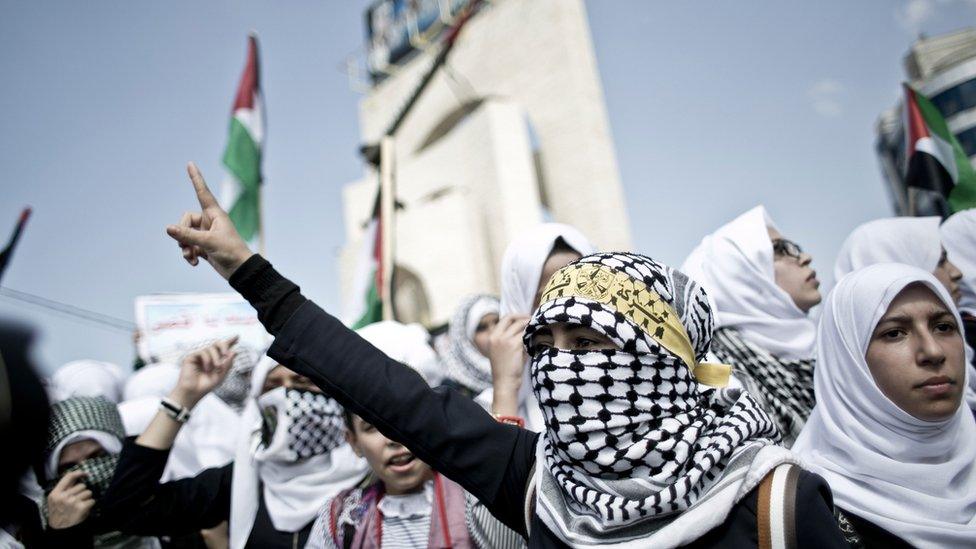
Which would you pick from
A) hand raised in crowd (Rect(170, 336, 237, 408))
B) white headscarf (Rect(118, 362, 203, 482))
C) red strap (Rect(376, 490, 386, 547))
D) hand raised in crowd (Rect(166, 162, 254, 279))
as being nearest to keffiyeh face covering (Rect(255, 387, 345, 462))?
hand raised in crowd (Rect(170, 336, 237, 408))

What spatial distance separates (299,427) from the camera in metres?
2.33

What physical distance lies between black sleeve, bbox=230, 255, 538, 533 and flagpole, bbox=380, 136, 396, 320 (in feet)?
9.39

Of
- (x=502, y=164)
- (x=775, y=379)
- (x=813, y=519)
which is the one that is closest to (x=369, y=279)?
(x=775, y=379)

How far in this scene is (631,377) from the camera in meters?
1.11

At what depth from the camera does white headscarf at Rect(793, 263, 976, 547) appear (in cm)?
145

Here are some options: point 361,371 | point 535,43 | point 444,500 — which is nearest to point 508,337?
point 444,500

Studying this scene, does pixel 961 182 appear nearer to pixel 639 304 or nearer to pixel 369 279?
pixel 639 304

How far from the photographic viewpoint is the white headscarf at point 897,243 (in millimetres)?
2436

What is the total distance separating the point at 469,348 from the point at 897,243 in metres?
2.27

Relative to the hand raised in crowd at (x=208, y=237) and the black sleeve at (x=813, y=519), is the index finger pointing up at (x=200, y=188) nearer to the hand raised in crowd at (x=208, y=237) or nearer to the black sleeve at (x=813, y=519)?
the hand raised in crowd at (x=208, y=237)

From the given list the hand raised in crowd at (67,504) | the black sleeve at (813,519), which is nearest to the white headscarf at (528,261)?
the black sleeve at (813,519)

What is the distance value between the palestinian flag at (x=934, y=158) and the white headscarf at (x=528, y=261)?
7.27ft

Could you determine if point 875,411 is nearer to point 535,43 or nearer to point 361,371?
point 361,371

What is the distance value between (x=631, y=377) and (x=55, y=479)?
2.37 m
